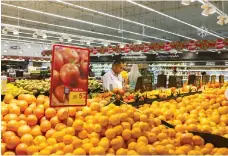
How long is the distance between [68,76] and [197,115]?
5.28 feet

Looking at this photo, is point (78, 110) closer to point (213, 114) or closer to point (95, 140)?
point (95, 140)

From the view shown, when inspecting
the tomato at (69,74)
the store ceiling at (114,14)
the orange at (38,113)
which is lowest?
the orange at (38,113)

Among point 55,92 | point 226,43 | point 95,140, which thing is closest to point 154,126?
point 95,140

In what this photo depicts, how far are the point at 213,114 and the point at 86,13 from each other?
1461cm

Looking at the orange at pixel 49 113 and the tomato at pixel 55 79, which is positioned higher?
the tomato at pixel 55 79

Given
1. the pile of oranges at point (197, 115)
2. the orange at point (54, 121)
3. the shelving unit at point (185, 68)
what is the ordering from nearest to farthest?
1. the orange at point (54, 121)
2. the pile of oranges at point (197, 115)
3. the shelving unit at point (185, 68)

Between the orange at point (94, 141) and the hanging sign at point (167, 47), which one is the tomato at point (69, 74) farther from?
the hanging sign at point (167, 47)

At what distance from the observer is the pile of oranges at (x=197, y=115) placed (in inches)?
Answer: 95.3

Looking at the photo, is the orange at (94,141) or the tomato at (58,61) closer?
the orange at (94,141)

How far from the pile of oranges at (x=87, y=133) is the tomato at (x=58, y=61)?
0.37m

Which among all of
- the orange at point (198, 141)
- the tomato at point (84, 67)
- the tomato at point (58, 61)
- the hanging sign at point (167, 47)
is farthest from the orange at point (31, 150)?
the hanging sign at point (167, 47)

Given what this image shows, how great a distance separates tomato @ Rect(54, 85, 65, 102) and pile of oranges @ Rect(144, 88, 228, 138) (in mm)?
991

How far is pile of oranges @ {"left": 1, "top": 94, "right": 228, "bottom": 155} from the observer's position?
1816mm

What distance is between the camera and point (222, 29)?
21625 millimetres
